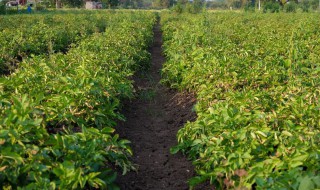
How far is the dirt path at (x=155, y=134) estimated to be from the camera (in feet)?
14.3

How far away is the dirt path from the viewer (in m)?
4.35

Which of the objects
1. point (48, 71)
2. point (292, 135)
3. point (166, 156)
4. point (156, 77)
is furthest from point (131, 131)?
point (156, 77)

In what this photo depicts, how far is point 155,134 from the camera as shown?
5.90m

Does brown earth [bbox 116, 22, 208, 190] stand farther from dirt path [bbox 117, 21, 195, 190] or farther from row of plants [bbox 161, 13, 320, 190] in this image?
row of plants [bbox 161, 13, 320, 190]

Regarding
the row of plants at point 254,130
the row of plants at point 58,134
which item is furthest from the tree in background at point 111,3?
the row of plants at point 58,134

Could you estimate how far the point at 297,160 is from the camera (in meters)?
3.20

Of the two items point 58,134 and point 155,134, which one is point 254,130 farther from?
point 155,134

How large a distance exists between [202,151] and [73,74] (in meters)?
2.21

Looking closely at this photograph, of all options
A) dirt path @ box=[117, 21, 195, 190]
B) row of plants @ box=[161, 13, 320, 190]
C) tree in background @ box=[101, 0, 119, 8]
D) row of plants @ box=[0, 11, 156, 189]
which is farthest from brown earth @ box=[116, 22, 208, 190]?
tree in background @ box=[101, 0, 119, 8]

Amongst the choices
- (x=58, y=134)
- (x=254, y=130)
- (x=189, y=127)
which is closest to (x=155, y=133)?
(x=189, y=127)

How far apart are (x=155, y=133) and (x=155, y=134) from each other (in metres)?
0.05

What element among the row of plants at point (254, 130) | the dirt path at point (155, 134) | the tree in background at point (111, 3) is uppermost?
the tree in background at point (111, 3)

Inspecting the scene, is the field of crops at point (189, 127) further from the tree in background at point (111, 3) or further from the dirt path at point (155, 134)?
the tree in background at point (111, 3)

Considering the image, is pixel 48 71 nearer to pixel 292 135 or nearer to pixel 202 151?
pixel 202 151
